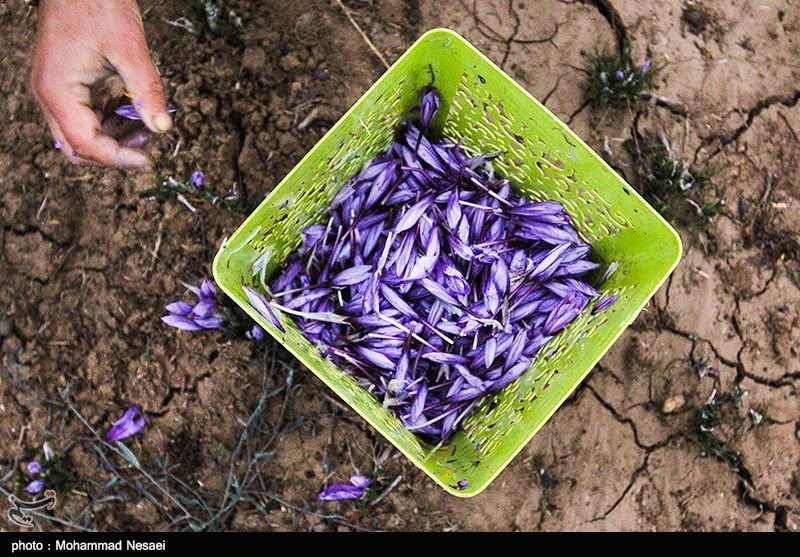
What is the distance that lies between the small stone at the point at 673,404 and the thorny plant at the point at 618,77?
3.57ft

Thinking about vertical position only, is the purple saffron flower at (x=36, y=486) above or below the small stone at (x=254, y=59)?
below

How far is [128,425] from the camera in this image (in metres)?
2.49

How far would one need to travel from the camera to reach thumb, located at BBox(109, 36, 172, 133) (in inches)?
85.4

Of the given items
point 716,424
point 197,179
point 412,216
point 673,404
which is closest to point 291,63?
point 197,179

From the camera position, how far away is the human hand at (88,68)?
219 centimetres

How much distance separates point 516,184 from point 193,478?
4.96ft

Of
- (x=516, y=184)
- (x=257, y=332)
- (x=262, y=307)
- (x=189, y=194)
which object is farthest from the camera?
(x=189, y=194)

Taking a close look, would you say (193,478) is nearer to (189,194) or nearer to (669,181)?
(189,194)

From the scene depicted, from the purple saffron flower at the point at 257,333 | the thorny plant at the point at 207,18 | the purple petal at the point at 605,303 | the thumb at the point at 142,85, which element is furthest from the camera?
the thorny plant at the point at 207,18

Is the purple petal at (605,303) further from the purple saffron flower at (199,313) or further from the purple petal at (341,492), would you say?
the purple saffron flower at (199,313)

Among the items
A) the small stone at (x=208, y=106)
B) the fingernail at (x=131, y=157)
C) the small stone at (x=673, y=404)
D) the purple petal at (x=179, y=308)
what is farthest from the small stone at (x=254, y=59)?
the small stone at (x=673, y=404)

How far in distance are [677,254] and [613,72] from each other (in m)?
0.99
